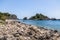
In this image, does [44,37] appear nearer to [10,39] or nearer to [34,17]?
[10,39]

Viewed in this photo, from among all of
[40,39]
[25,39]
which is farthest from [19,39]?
[40,39]

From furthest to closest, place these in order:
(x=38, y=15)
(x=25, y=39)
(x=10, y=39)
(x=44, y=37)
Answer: (x=38, y=15)
(x=44, y=37)
(x=25, y=39)
(x=10, y=39)

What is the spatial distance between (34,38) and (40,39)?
55 cm

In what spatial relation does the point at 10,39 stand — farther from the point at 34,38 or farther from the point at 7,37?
the point at 34,38

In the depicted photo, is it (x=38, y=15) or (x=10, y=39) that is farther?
(x=38, y=15)

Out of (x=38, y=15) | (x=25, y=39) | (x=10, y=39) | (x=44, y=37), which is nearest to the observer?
(x=10, y=39)

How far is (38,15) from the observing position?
138250 millimetres

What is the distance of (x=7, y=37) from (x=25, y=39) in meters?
1.20

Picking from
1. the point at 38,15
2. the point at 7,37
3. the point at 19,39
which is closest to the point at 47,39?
the point at 19,39

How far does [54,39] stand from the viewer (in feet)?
34.8

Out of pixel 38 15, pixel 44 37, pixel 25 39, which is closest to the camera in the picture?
pixel 25 39

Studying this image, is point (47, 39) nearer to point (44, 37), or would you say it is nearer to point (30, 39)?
point (44, 37)

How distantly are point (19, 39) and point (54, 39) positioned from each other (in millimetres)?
2318

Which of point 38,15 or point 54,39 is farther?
point 38,15
